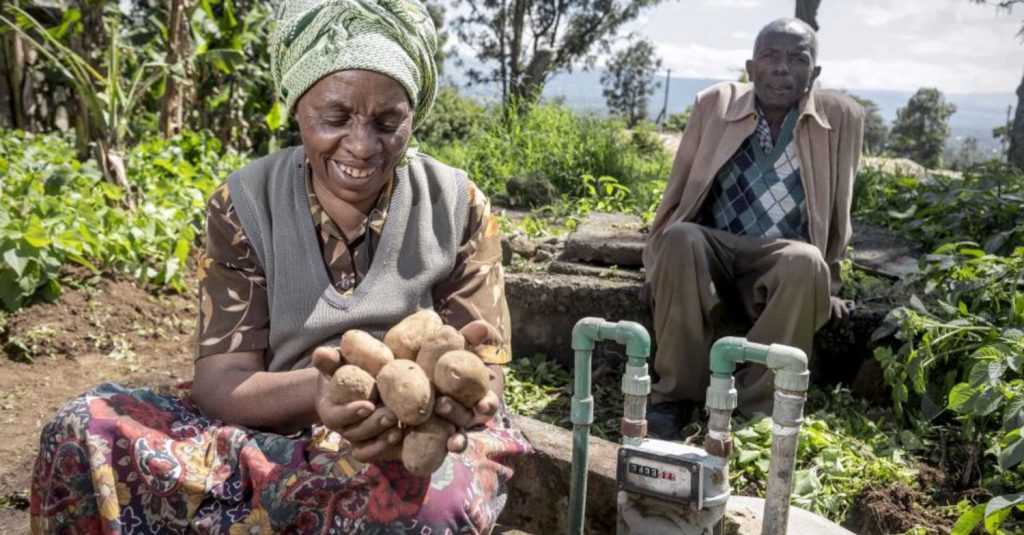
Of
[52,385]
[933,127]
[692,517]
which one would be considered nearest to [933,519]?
[692,517]

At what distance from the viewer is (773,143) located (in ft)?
11.9

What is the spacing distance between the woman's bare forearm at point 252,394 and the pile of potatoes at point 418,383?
9.5 inches

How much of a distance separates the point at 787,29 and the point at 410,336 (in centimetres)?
255

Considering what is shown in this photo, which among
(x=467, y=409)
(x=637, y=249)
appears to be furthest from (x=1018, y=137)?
(x=467, y=409)

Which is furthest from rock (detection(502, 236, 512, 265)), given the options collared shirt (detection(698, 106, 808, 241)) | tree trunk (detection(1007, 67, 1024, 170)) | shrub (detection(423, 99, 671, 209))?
tree trunk (detection(1007, 67, 1024, 170))

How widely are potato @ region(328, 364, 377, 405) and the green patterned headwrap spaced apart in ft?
2.21

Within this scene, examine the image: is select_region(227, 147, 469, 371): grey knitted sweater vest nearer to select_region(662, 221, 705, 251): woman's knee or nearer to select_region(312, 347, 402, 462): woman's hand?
select_region(312, 347, 402, 462): woman's hand

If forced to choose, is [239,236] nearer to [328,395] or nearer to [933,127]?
[328,395]

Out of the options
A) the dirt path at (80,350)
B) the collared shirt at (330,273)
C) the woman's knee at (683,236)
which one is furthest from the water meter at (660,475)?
the dirt path at (80,350)

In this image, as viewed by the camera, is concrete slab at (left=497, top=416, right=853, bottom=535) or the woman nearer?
the woman

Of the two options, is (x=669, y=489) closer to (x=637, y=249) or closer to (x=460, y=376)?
(x=460, y=376)

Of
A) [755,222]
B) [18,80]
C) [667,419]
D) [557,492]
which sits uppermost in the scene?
[18,80]

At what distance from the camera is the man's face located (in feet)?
11.5

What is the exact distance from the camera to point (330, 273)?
196 centimetres
